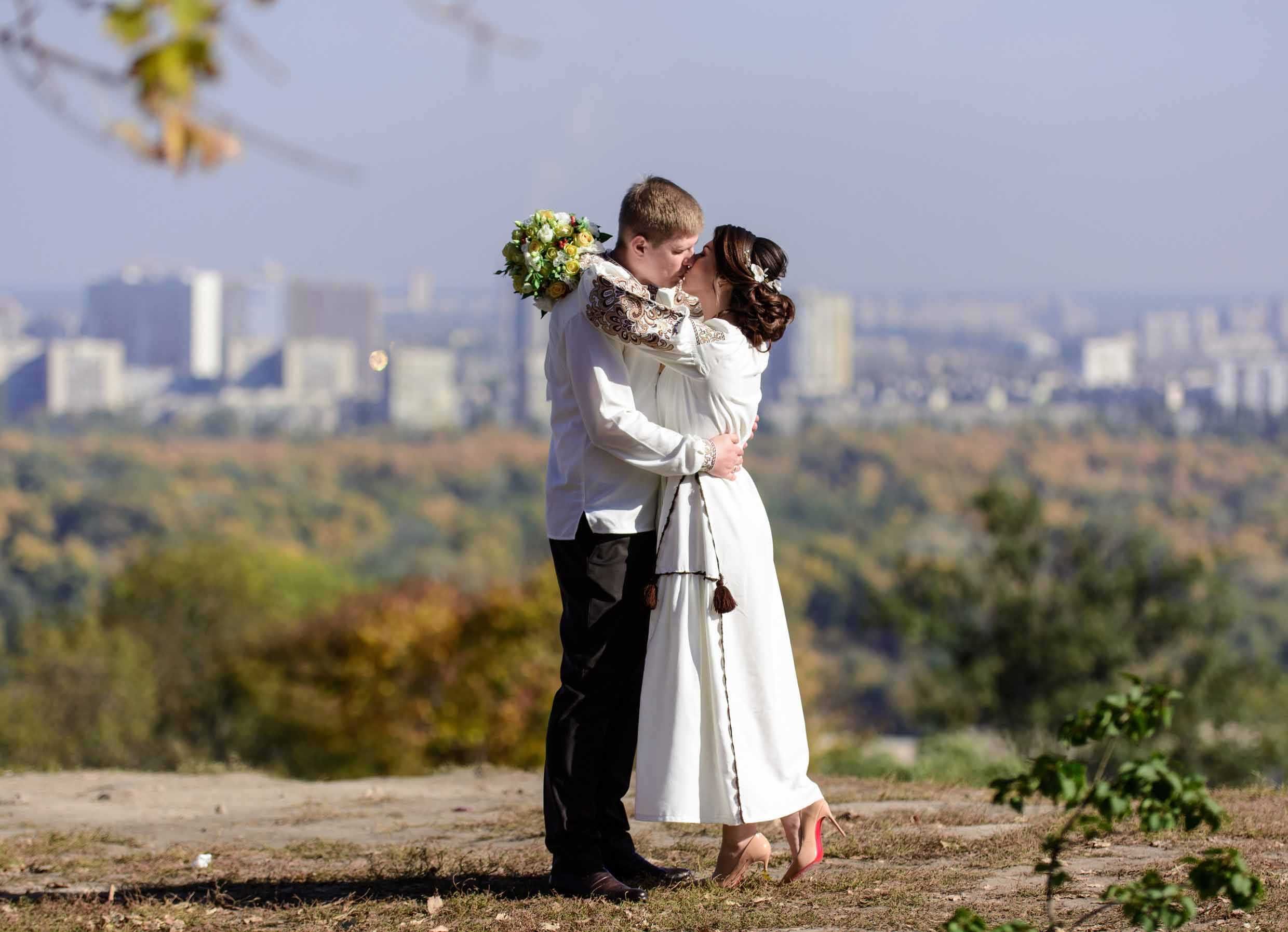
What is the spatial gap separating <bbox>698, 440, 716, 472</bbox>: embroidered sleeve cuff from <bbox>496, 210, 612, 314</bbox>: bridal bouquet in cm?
52

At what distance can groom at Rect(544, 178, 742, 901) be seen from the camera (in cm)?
378

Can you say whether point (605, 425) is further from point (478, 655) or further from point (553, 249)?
point (478, 655)

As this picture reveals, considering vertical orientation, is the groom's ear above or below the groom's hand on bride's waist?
above

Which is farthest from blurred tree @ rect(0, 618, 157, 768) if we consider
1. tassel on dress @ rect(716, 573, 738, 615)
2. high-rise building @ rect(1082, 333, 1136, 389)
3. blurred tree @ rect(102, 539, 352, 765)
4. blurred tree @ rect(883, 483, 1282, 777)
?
high-rise building @ rect(1082, 333, 1136, 389)

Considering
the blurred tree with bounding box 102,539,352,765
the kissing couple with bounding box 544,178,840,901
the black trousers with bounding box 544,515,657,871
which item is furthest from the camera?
the blurred tree with bounding box 102,539,352,765

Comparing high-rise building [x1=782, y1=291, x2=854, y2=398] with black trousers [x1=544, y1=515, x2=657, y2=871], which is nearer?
black trousers [x1=544, y1=515, x2=657, y2=871]

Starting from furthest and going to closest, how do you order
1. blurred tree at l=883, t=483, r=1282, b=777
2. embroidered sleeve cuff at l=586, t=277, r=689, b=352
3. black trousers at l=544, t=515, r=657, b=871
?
blurred tree at l=883, t=483, r=1282, b=777 → black trousers at l=544, t=515, r=657, b=871 → embroidered sleeve cuff at l=586, t=277, r=689, b=352

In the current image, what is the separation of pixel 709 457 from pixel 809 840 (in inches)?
42.8

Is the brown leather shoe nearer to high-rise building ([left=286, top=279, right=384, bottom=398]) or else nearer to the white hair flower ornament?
the white hair flower ornament

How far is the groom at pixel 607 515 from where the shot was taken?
3.78 metres

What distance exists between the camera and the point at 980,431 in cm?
9019

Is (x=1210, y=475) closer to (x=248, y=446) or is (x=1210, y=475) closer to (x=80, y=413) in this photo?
(x=248, y=446)

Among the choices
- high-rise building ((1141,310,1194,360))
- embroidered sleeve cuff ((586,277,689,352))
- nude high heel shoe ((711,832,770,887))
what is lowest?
nude high heel shoe ((711,832,770,887))

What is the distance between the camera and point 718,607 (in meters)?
3.91
